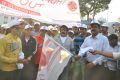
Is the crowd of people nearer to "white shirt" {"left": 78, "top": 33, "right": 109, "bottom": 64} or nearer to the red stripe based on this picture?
"white shirt" {"left": 78, "top": 33, "right": 109, "bottom": 64}

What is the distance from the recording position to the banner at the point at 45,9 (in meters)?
10.4

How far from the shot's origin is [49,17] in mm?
11719

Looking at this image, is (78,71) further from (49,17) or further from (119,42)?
(49,17)

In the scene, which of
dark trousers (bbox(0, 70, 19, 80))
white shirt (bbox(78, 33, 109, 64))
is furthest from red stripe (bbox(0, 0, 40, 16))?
dark trousers (bbox(0, 70, 19, 80))

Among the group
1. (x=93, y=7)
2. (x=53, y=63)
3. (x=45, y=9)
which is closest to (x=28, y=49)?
(x=53, y=63)

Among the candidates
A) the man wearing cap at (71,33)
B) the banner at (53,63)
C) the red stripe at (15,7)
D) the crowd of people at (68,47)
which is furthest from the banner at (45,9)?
the banner at (53,63)

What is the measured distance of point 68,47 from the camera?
385 inches

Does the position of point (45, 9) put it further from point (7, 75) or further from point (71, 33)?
point (7, 75)

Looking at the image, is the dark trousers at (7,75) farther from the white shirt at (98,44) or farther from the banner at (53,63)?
the white shirt at (98,44)

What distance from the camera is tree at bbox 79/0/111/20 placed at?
47.8 m

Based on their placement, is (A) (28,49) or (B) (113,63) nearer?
(B) (113,63)

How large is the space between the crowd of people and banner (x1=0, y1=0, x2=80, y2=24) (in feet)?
1.74

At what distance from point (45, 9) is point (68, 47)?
2202mm

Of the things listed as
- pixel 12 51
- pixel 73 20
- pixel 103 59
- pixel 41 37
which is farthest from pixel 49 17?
pixel 12 51
